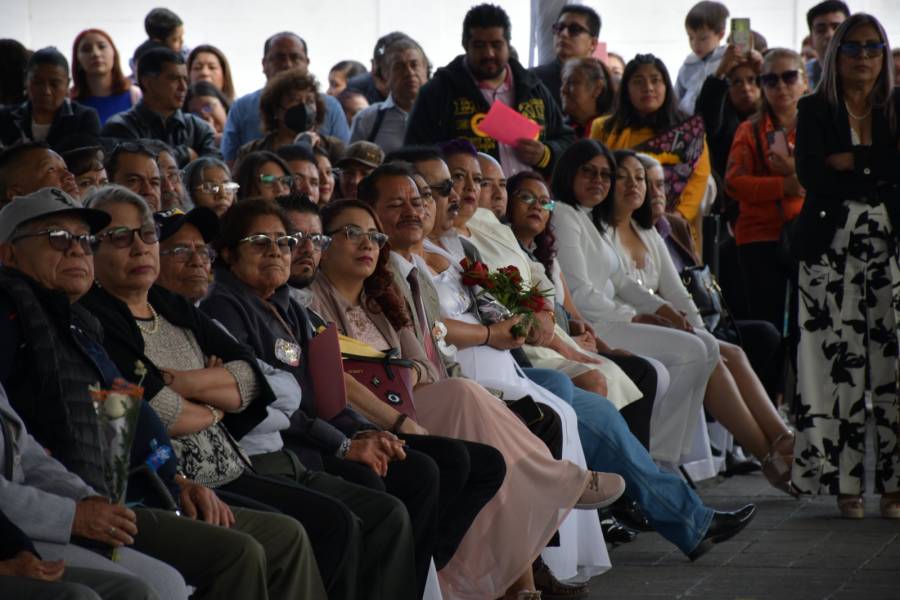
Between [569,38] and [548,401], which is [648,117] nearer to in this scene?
[569,38]

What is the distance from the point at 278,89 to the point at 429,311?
2.25 meters

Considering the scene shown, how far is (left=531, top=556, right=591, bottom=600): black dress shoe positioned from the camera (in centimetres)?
543

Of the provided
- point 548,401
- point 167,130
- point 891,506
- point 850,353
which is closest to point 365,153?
point 167,130

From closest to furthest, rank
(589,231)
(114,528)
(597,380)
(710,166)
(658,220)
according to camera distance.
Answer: (114,528), (597,380), (589,231), (658,220), (710,166)

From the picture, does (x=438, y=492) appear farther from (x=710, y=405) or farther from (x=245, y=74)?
(x=245, y=74)

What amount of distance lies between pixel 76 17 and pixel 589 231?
→ 6.19 metres

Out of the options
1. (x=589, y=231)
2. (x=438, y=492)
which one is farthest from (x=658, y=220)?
(x=438, y=492)

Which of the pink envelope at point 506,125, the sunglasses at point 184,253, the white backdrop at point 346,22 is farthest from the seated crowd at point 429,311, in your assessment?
the white backdrop at point 346,22

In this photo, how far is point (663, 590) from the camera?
216 inches

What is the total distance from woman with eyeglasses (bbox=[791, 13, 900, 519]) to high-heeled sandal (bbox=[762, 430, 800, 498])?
1.13 feet

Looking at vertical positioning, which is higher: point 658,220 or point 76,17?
point 76,17

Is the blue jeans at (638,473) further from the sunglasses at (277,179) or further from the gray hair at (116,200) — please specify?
the gray hair at (116,200)

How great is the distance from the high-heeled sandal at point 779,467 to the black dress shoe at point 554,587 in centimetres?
205

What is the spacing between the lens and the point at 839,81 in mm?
6707
